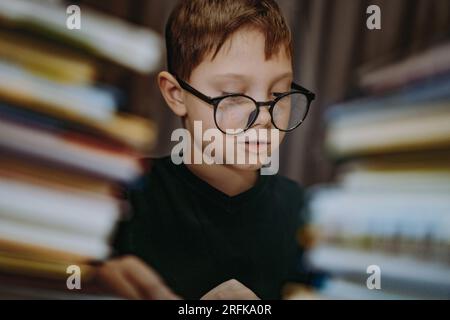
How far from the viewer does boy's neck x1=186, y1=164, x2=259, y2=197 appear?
214 centimetres

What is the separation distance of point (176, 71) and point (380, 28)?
32.9 inches

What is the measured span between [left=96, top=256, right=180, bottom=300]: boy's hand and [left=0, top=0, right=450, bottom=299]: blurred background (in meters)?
0.07

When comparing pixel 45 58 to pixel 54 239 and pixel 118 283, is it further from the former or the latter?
pixel 118 283

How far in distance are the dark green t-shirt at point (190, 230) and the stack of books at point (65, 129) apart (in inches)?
3.3

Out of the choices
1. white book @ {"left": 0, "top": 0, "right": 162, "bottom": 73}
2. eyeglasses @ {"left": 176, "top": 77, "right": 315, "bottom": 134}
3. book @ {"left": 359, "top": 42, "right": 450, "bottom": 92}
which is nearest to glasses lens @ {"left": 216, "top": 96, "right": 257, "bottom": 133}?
eyeglasses @ {"left": 176, "top": 77, "right": 315, "bottom": 134}

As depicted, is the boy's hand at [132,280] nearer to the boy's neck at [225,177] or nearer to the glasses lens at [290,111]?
the boy's neck at [225,177]

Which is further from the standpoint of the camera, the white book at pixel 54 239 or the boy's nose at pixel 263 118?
the white book at pixel 54 239

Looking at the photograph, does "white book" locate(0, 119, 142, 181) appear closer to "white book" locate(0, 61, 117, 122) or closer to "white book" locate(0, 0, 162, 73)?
"white book" locate(0, 61, 117, 122)

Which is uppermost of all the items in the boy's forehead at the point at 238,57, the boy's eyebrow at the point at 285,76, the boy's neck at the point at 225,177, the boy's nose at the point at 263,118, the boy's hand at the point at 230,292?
the boy's forehead at the point at 238,57

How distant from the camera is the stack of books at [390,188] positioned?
7.19 ft

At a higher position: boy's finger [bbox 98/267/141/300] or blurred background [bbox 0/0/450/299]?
blurred background [bbox 0/0/450/299]

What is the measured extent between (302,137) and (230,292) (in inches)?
26.7

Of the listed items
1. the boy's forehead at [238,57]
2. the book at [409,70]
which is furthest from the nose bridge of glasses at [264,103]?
the book at [409,70]
